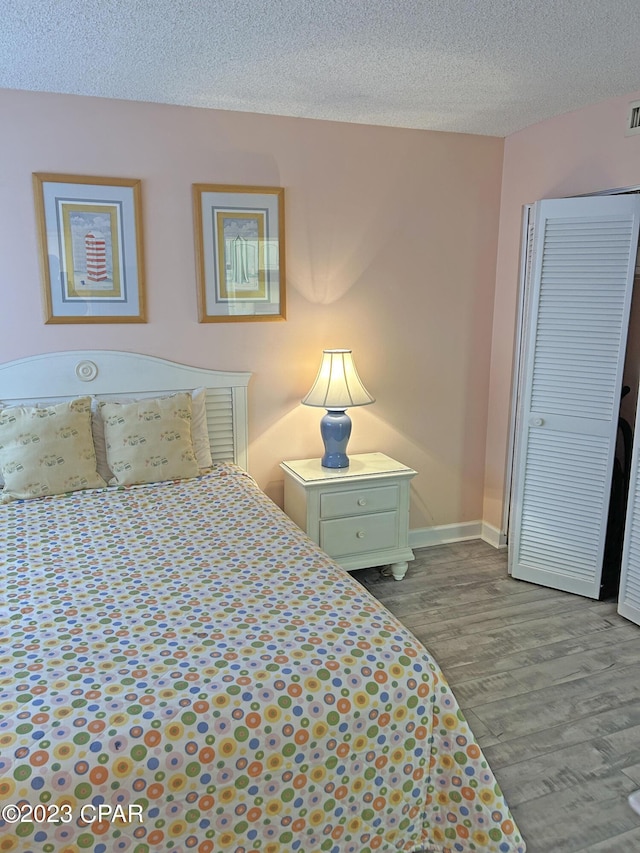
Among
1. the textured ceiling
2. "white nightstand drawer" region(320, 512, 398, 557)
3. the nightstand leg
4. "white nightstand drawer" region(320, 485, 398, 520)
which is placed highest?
the textured ceiling

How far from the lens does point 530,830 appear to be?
1851mm

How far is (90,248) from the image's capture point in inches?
118

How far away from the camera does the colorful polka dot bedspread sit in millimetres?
1319

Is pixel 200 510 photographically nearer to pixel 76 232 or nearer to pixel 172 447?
pixel 172 447

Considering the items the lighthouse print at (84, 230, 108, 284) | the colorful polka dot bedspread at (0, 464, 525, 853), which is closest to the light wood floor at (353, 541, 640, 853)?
the colorful polka dot bedspread at (0, 464, 525, 853)

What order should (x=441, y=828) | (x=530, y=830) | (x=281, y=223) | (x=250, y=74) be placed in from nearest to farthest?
(x=441, y=828), (x=530, y=830), (x=250, y=74), (x=281, y=223)

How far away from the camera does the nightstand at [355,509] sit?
10.4ft

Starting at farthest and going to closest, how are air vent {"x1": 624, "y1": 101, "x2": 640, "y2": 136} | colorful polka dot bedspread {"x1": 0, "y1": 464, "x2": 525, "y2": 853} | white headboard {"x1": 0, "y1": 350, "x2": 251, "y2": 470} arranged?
white headboard {"x1": 0, "y1": 350, "x2": 251, "y2": 470} < air vent {"x1": 624, "y1": 101, "x2": 640, "y2": 136} < colorful polka dot bedspread {"x1": 0, "y1": 464, "x2": 525, "y2": 853}

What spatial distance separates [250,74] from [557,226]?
163 centimetres

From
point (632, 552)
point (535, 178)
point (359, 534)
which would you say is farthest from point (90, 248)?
point (632, 552)

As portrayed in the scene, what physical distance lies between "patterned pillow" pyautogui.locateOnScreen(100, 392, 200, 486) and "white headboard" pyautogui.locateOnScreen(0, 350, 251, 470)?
182mm

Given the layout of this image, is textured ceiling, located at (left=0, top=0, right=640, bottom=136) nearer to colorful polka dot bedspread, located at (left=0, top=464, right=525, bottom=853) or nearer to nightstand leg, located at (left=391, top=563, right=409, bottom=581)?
colorful polka dot bedspread, located at (left=0, top=464, right=525, bottom=853)

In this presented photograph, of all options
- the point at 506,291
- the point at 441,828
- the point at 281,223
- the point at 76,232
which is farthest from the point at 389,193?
the point at 441,828

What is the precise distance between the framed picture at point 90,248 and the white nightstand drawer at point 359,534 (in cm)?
146
